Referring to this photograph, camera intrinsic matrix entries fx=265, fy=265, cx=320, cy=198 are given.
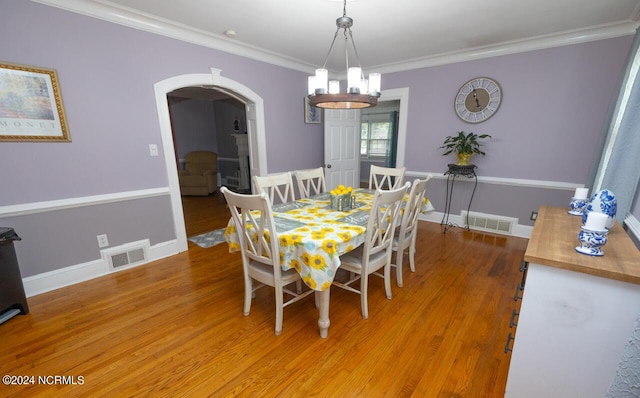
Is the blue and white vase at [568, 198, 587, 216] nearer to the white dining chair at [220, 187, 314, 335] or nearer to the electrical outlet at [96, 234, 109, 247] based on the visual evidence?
the white dining chair at [220, 187, 314, 335]

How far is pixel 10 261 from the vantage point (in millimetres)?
1942

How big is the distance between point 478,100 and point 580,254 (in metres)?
3.12

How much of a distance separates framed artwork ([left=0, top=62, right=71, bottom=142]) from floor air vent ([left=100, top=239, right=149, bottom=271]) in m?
1.10

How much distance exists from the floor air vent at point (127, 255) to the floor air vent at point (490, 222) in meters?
4.17

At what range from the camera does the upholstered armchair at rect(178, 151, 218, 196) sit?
19.6ft

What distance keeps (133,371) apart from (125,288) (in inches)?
43.3

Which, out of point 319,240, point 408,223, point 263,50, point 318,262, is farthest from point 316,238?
point 263,50

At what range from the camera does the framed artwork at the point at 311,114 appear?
432cm

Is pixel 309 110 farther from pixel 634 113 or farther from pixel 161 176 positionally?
pixel 634 113

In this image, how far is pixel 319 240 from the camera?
1586mm

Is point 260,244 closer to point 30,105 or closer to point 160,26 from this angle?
point 30,105

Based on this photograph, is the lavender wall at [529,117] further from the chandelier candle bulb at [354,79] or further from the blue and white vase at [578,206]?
the chandelier candle bulb at [354,79]

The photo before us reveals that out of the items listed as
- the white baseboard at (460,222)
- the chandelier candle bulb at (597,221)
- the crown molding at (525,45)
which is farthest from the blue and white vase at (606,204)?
the crown molding at (525,45)

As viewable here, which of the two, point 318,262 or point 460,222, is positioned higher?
point 318,262
